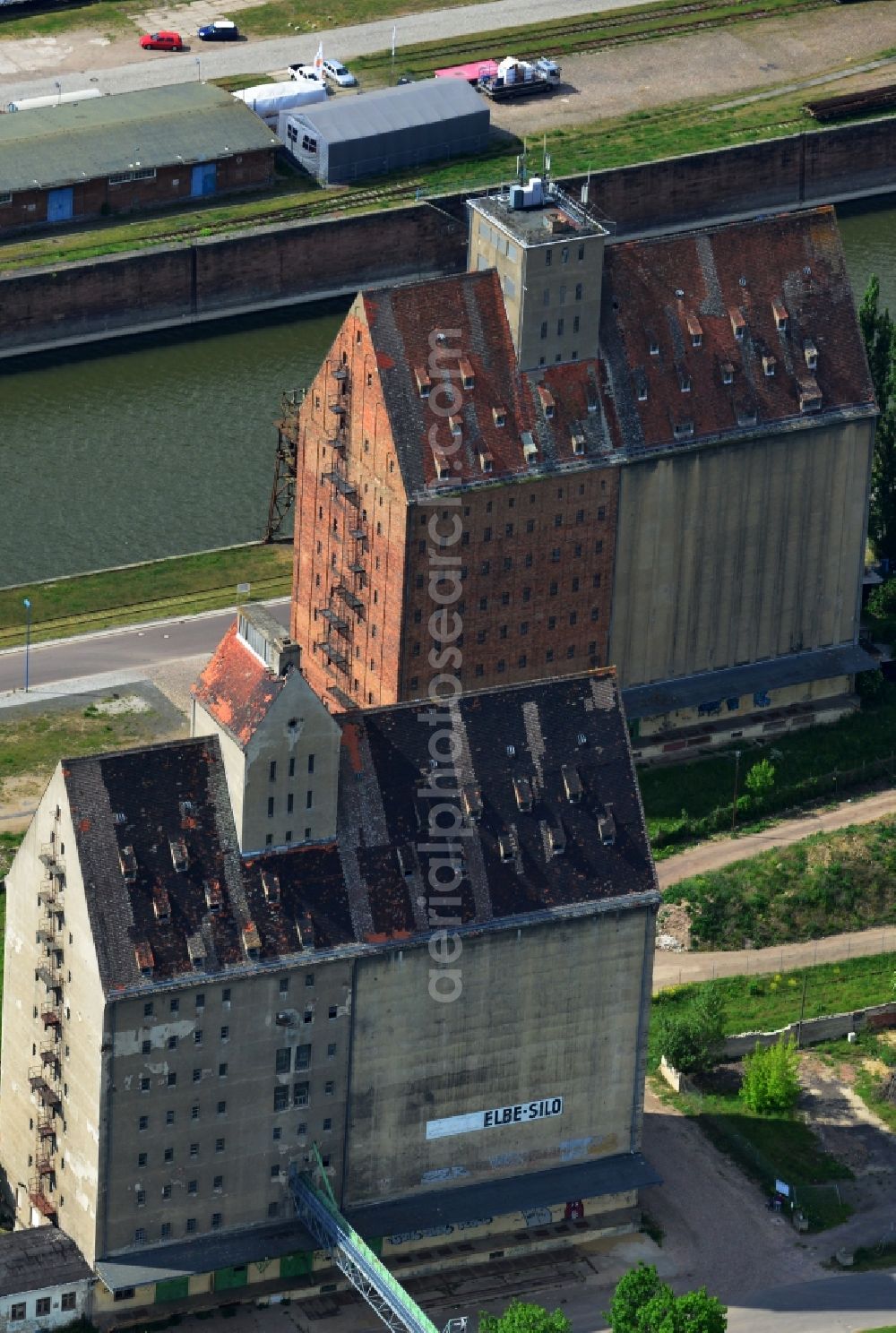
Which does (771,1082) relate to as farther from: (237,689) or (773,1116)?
(237,689)

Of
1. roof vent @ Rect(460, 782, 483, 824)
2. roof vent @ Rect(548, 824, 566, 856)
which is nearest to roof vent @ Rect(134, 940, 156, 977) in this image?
roof vent @ Rect(460, 782, 483, 824)

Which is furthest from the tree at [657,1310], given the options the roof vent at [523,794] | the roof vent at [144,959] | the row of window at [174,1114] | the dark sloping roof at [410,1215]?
the roof vent at [144,959]

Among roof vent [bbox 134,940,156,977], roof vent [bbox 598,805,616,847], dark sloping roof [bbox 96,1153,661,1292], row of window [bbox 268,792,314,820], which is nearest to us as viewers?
roof vent [bbox 134,940,156,977]

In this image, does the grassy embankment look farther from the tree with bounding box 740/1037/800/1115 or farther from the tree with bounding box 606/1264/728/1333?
the tree with bounding box 606/1264/728/1333

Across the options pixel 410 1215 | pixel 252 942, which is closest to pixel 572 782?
pixel 252 942

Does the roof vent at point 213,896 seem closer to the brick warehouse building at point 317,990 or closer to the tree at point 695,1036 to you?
the brick warehouse building at point 317,990

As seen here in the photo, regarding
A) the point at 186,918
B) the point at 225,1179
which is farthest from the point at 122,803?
the point at 225,1179
